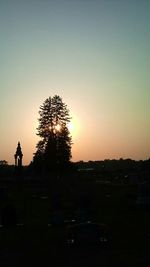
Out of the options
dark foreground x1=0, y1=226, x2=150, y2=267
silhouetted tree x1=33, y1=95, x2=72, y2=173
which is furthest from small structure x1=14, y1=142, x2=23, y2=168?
dark foreground x1=0, y1=226, x2=150, y2=267

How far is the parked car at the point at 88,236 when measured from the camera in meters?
32.7

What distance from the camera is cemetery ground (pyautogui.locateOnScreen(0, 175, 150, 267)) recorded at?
28244 mm

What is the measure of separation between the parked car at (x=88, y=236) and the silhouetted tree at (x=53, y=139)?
199 ft

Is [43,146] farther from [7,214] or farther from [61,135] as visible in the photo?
[7,214]

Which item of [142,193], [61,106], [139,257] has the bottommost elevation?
[139,257]

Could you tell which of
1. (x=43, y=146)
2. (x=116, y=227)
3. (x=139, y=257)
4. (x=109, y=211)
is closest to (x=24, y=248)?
(x=139, y=257)

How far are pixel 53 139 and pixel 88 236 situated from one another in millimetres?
64885

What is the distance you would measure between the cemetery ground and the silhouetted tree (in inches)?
926

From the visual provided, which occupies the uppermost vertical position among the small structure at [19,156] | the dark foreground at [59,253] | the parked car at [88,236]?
the small structure at [19,156]

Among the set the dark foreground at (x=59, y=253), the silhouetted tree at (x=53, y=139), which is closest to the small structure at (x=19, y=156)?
the silhouetted tree at (x=53, y=139)

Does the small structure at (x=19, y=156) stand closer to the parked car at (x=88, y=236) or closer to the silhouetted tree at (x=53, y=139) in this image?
the silhouetted tree at (x=53, y=139)

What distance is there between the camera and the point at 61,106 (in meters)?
102

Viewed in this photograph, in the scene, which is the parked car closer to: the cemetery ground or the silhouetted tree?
the cemetery ground

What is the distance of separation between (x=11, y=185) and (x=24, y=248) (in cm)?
5203
